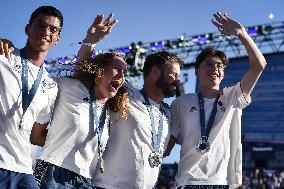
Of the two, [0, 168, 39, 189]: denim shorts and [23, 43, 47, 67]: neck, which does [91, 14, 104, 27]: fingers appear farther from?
[0, 168, 39, 189]: denim shorts

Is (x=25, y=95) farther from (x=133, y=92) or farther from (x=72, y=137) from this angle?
(x=133, y=92)

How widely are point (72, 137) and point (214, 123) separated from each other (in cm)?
136

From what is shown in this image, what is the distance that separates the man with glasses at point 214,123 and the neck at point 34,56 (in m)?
1.50

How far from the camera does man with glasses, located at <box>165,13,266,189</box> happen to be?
3787 mm

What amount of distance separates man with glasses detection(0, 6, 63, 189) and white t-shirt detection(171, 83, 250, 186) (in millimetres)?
1322

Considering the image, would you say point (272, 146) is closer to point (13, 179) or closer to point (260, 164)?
point (260, 164)

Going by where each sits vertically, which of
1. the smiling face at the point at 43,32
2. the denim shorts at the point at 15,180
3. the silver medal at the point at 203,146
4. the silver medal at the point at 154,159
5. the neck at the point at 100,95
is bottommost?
the denim shorts at the point at 15,180

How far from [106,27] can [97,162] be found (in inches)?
46.0

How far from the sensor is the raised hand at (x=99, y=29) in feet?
12.2

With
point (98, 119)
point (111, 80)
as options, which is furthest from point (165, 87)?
point (98, 119)

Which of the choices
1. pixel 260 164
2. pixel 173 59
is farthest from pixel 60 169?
pixel 260 164

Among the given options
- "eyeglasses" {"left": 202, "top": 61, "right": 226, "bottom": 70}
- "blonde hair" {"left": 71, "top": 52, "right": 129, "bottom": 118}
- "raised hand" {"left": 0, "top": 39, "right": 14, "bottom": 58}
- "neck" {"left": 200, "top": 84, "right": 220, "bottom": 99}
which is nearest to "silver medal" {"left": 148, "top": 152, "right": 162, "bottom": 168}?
"blonde hair" {"left": 71, "top": 52, "right": 129, "bottom": 118}

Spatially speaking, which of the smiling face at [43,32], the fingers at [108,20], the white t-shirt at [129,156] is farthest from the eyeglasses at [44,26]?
the white t-shirt at [129,156]

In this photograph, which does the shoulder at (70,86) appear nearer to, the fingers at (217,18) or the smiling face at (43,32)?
the smiling face at (43,32)
